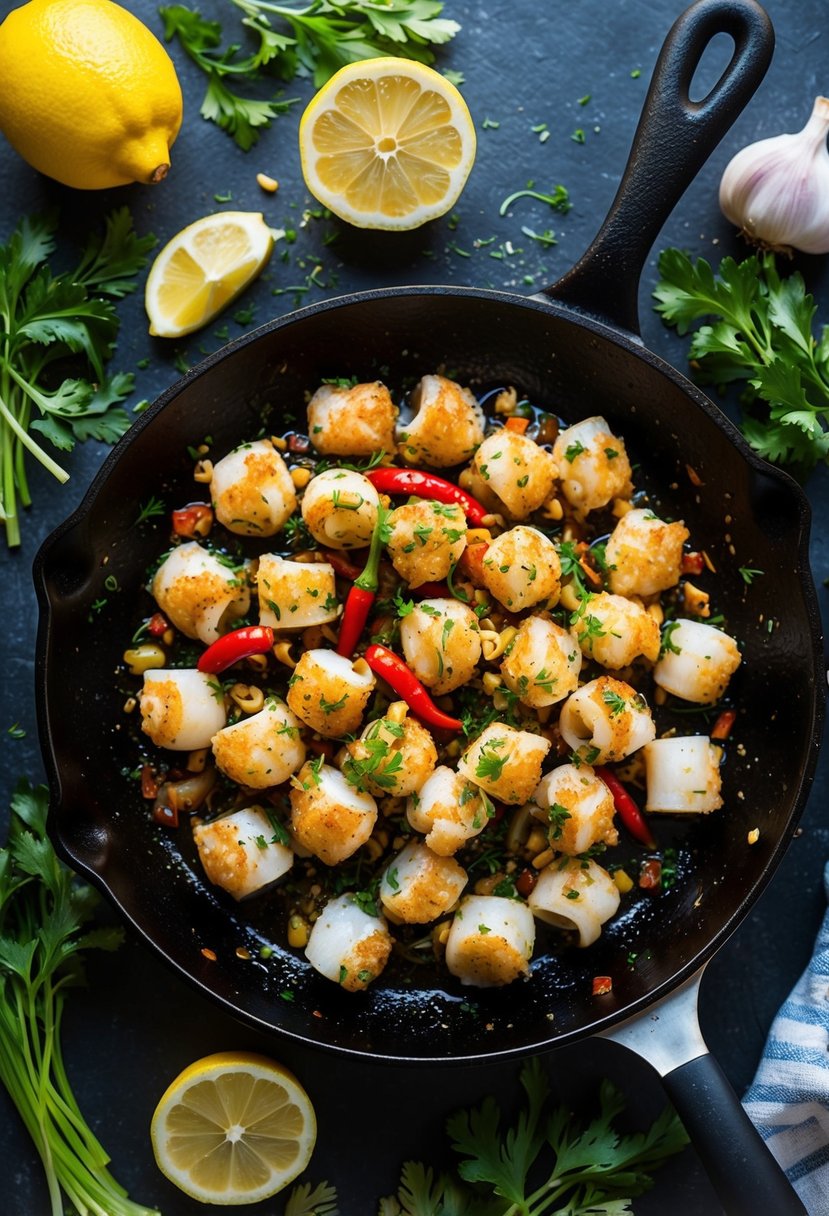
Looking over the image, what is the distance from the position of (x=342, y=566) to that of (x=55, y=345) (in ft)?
3.61

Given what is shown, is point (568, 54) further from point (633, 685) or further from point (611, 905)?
point (611, 905)

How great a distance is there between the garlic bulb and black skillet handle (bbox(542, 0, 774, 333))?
335mm

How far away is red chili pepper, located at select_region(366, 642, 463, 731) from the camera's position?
3.15 m

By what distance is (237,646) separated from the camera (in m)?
3.18

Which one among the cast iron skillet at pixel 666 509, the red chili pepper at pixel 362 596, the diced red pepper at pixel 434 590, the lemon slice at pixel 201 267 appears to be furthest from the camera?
the lemon slice at pixel 201 267

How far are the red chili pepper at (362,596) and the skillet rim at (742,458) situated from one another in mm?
643

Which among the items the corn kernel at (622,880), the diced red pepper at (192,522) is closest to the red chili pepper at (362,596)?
the diced red pepper at (192,522)

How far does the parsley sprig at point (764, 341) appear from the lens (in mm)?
3246

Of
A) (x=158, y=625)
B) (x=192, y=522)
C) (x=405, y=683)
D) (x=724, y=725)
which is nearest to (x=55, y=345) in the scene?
(x=192, y=522)

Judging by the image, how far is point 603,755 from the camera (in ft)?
10.3

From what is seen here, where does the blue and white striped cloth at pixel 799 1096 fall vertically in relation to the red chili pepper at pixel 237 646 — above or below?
below

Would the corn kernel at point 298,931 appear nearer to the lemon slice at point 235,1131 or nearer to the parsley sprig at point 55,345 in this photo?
the lemon slice at point 235,1131

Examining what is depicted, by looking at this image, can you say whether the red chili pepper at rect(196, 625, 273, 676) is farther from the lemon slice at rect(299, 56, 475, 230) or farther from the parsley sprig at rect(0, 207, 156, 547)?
the lemon slice at rect(299, 56, 475, 230)

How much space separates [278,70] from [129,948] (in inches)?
108
